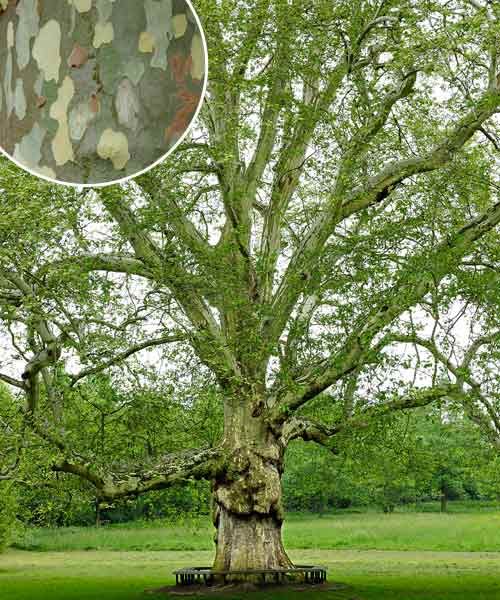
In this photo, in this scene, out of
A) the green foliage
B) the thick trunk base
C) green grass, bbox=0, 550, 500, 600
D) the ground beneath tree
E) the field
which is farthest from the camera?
the green foliage

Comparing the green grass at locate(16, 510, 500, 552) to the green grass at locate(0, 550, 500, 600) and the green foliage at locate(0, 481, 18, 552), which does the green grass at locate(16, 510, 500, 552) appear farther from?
the green foliage at locate(0, 481, 18, 552)

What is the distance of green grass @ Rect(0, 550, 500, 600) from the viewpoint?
17186 millimetres

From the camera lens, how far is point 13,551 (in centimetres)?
3897

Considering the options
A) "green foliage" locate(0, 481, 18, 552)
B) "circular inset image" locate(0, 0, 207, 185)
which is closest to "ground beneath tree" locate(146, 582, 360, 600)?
"green foliage" locate(0, 481, 18, 552)

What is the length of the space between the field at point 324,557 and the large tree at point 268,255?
294 centimetres

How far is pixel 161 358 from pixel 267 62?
5.87 m

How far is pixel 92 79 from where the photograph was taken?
9.17 ft

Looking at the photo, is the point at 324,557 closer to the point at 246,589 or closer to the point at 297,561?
the point at 297,561

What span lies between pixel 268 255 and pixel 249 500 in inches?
208

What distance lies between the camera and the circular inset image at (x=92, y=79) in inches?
110

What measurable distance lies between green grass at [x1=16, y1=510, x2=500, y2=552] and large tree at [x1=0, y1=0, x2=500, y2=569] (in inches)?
842

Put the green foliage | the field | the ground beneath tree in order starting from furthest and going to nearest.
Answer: the green foliage < the field < the ground beneath tree

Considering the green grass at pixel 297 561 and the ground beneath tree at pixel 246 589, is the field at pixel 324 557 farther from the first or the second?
the ground beneath tree at pixel 246 589

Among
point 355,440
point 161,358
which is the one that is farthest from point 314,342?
point 161,358
